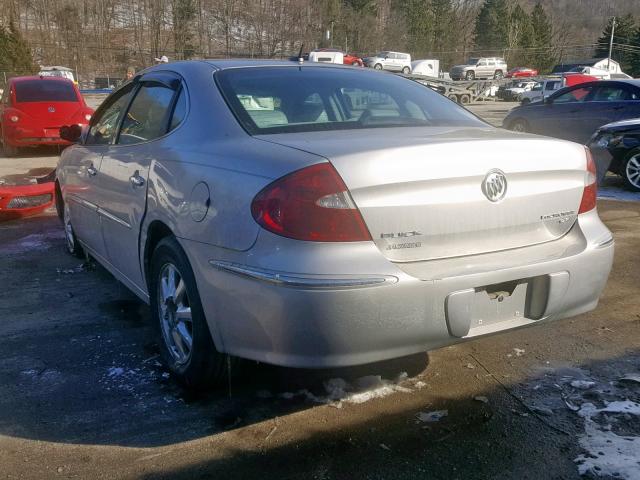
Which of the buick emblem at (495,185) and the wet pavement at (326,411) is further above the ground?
the buick emblem at (495,185)

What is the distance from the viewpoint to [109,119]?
447cm

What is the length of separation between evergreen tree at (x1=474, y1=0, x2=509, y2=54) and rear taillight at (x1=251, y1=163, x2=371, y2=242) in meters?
88.9

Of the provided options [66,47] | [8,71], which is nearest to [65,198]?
[8,71]

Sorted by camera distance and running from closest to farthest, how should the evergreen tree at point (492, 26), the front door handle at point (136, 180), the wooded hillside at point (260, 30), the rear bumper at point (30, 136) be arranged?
the front door handle at point (136, 180) < the rear bumper at point (30, 136) < the wooded hillside at point (260, 30) < the evergreen tree at point (492, 26)

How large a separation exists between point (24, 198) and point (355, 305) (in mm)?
5961

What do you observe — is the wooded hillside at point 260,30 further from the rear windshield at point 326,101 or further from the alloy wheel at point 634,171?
the rear windshield at point 326,101

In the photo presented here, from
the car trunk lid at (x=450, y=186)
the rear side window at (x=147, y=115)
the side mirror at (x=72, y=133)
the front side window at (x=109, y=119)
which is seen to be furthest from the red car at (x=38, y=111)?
the car trunk lid at (x=450, y=186)

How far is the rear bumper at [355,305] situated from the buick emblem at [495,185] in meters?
0.27

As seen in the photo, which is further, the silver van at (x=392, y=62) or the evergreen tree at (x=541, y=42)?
the evergreen tree at (x=541, y=42)

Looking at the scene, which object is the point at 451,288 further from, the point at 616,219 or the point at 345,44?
the point at 345,44

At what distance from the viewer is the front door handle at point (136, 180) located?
347cm

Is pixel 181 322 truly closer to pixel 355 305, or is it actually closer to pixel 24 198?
pixel 355 305

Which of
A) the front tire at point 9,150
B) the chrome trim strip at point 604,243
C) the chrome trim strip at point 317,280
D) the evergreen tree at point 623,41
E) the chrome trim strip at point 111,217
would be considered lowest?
the front tire at point 9,150

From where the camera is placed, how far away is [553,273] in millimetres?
2850
